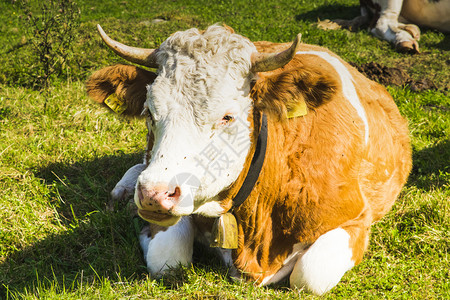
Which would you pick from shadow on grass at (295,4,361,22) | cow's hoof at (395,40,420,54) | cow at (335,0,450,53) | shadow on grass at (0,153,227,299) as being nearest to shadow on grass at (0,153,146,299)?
shadow on grass at (0,153,227,299)

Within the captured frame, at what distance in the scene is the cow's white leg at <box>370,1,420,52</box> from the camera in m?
9.30

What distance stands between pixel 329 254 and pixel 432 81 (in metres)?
5.26

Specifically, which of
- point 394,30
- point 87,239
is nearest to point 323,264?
point 87,239

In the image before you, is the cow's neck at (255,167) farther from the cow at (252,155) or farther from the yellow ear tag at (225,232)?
the yellow ear tag at (225,232)

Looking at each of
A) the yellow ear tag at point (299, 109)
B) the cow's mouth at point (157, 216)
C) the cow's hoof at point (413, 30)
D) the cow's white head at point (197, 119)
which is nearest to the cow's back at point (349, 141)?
the yellow ear tag at point (299, 109)

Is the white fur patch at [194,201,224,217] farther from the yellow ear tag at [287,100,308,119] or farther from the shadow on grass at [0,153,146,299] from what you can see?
the shadow on grass at [0,153,146,299]

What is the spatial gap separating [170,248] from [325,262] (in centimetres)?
116

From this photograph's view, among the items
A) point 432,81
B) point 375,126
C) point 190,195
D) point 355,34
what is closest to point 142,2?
point 355,34

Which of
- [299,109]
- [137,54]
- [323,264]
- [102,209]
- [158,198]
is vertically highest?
[137,54]

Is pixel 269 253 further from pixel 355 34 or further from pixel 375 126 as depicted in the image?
pixel 355 34

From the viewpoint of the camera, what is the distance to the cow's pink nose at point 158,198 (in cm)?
263

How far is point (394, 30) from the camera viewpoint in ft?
32.6

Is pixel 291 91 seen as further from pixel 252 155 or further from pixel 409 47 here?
pixel 409 47

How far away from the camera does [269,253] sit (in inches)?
146
